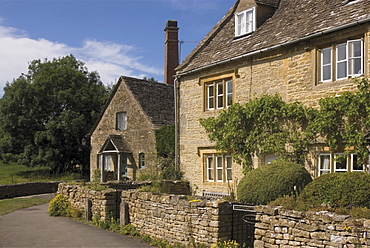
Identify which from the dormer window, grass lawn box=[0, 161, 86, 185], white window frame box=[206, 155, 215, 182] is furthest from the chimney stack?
grass lawn box=[0, 161, 86, 185]

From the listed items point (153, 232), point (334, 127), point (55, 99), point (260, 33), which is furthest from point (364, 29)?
point (55, 99)

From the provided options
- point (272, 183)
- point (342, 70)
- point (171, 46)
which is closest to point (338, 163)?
point (342, 70)

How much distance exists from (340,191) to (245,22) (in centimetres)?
1059

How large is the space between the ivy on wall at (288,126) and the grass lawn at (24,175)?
796 inches

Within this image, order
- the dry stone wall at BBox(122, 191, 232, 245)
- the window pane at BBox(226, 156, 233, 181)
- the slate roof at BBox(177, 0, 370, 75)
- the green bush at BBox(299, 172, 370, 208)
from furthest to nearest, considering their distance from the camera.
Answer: the window pane at BBox(226, 156, 233, 181)
the slate roof at BBox(177, 0, 370, 75)
the dry stone wall at BBox(122, 191, 232, 245)
the green bush at BBox(299, 172, 370, 208)

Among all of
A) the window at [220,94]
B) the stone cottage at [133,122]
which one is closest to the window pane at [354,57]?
the window at [220,94]

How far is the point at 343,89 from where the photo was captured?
1280 centimetres

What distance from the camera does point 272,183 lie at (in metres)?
10.9

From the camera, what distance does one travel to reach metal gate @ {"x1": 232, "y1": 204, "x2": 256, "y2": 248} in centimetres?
973

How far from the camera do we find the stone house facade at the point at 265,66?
12961 millimetres

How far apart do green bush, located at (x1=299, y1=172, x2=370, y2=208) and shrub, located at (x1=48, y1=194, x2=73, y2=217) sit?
1011 centimetres

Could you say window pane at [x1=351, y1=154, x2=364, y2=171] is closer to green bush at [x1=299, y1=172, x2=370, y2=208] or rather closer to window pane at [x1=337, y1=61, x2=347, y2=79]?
window pane at [x1=337, y1=61, x2=347, y2=79]

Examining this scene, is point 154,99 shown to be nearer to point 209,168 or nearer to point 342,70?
point 209,168

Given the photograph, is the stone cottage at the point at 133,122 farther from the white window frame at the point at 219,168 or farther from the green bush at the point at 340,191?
the green bush at the point at 340,191
